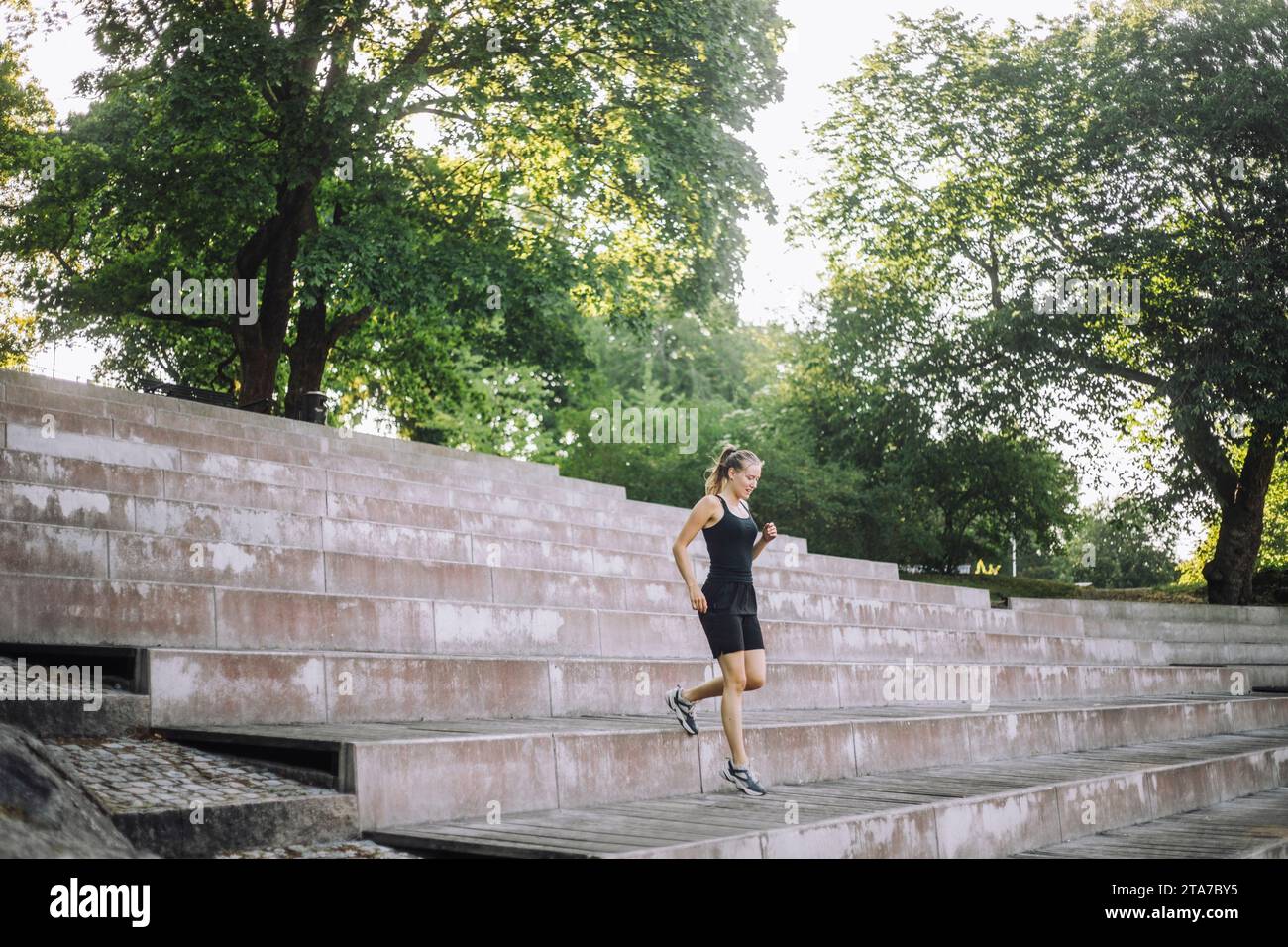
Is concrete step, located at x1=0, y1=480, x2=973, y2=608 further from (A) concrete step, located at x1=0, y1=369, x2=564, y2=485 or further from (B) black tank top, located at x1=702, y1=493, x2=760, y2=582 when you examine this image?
(A) concrete step, located at x1=0, y1=369, x2=564, y2=485

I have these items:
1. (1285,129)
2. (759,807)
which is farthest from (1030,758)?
(1285,129)

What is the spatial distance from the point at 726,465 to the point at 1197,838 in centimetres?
365

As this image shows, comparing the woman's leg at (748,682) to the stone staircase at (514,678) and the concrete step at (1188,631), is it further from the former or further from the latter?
the concrete step at (1188,631)

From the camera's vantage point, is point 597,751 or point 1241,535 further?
point 1241,535

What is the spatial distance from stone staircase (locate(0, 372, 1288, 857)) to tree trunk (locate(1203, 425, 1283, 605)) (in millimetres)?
11832

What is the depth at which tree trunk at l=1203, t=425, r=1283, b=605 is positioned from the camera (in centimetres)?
2523

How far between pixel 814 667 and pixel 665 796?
3.22 metres

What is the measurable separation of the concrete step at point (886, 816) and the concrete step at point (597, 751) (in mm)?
103

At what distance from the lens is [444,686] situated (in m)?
6.70

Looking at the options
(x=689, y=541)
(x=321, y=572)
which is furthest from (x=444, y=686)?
(x=321, y=572)

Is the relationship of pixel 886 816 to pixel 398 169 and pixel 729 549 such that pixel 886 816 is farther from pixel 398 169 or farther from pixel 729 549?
pixel 398 169

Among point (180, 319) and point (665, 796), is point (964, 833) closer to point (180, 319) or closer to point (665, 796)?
point (665, 796)

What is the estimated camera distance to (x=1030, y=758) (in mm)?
9180

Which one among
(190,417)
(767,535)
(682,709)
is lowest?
(682,709)
